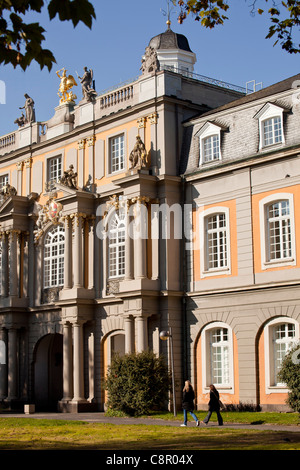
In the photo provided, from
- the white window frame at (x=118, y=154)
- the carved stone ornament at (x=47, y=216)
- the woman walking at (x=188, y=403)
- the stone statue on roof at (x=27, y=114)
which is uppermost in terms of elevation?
the stone statue on roof at (x=27, y=114)

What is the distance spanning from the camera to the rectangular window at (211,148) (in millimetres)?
33938

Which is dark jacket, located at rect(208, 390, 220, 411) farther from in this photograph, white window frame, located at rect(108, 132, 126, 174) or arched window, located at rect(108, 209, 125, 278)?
white window frame, located at rect(108, 132, 126, 174)

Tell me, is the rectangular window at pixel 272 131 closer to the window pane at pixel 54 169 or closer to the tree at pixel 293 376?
the tree at pixel 293 376

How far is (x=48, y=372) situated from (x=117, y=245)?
30.5 ft

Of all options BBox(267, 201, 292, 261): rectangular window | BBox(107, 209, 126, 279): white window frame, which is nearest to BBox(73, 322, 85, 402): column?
BBox(107, 209, 126, 279): white window frame

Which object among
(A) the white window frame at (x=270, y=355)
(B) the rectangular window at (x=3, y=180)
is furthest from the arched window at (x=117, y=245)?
(B) the rectangular window at (x=3, y=180)

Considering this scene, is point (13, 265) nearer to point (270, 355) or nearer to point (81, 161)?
point (81, 161)

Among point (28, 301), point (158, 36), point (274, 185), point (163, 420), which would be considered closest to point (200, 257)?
point (274, 185)

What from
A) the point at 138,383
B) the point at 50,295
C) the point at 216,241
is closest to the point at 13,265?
the point at 50,295

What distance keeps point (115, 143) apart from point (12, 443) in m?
20.1

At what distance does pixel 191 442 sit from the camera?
763 inches

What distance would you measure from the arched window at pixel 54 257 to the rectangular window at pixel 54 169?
9.29 ft

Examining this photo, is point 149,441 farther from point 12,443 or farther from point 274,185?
point 274,185

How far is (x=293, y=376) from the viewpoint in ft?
80.1
